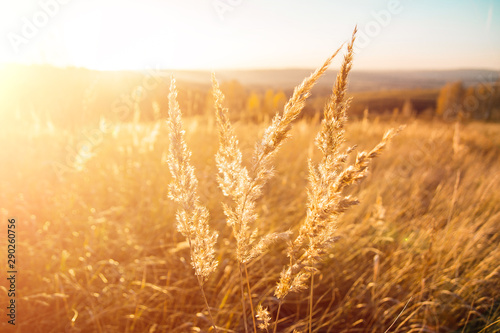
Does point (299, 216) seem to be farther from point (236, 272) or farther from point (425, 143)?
point (425, 143)

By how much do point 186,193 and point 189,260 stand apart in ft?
5.13

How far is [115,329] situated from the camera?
5.84 ft

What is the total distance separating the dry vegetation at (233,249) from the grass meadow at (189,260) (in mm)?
14

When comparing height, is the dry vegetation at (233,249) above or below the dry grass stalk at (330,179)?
below

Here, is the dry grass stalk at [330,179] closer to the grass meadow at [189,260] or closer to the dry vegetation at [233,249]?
the dry vegetation at [233,249]

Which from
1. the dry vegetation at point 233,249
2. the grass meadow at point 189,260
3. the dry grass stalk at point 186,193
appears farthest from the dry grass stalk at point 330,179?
the dry grass stalk at point 186,193

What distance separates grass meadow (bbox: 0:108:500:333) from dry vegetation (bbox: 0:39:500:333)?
1cm

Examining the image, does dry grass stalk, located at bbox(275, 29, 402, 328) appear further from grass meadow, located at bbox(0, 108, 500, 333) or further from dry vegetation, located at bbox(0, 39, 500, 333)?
grass meadow, located at bbox(0, 108, 500, 333)

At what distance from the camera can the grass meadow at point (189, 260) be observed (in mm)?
1814

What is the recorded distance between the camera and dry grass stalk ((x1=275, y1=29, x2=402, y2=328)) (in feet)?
2.60

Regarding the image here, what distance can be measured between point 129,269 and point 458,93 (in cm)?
8345

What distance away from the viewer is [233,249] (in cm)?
235

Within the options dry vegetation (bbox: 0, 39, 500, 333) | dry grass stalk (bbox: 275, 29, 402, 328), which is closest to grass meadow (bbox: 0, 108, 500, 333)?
dry vegetation (bbox: 0, 39, 500, 333)

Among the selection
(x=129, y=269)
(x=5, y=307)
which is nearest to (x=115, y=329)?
(x=129, y=269)
